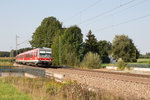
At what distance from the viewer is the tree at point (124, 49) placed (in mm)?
71562

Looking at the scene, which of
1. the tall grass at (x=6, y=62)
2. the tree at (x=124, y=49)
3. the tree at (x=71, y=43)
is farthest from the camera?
the tree at (x=124, y=49)

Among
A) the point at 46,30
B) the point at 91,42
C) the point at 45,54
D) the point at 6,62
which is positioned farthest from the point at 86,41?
the point at 45,54

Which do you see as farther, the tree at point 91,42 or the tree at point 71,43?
the tree at point 91,42

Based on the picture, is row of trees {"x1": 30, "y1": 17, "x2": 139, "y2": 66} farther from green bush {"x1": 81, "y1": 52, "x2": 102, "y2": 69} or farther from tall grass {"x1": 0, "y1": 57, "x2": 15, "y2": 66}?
green bush {"x1": 81, "y1": 52, "x2": 102, "y2": 69}

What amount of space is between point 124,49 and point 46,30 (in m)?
23.5

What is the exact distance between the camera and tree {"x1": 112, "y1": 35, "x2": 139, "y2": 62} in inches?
2817

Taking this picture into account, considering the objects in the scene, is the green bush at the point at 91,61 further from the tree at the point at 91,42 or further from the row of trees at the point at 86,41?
the tree at the point at 91,42

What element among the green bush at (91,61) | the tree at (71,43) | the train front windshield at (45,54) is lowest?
the green bush at (91,61)

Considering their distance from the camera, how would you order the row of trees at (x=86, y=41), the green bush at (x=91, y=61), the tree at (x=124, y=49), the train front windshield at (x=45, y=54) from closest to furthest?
the train front windshield at (x=45, y=54) → the green bush at (x=91, y=61) → the row of trees at (x=86, y=41) → the tree at (x=124, y=49)

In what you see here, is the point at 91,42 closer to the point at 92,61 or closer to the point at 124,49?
the point at 124,49

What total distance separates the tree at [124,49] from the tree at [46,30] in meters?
18.2

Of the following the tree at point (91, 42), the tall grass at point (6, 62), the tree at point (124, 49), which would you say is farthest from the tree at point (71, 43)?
the tree at point (124, 49)

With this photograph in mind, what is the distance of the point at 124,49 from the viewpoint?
72688 mm

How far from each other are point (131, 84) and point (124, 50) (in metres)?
62.2
